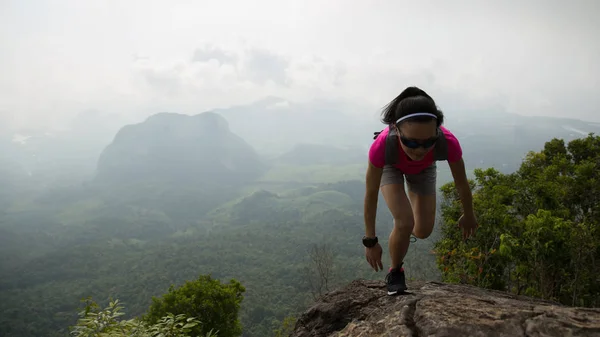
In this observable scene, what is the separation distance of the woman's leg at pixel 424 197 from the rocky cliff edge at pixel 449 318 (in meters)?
0.80

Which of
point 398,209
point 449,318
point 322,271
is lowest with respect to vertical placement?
point 322,271

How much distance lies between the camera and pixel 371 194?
3471 mm

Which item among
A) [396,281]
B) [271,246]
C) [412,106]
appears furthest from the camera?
[271,246]

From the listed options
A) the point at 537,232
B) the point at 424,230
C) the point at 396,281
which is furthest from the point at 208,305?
the point at 424,230

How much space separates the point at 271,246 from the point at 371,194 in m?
116

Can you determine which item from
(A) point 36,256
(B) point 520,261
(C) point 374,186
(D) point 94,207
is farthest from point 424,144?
(D) point 94,207

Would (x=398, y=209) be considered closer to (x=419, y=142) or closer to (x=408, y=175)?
(x=408, y=175)

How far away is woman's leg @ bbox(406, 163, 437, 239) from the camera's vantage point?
3.78m

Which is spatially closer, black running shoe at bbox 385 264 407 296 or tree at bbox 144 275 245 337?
black running shoe at bbox 385 264 407 296

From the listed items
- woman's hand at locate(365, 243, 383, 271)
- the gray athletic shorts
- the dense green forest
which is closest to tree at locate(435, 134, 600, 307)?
the dense green forest

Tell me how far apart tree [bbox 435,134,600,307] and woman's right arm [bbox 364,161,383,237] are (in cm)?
638

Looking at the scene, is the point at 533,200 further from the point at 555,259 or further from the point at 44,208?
the point at 44,208

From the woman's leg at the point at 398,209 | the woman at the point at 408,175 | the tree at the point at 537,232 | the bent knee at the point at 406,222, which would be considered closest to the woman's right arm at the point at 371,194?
the woman at the point at 408,175

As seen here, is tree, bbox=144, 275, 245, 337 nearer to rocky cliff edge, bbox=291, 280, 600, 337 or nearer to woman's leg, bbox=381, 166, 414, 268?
rocky cliff edge, bbox=291, 280, 600, 337
